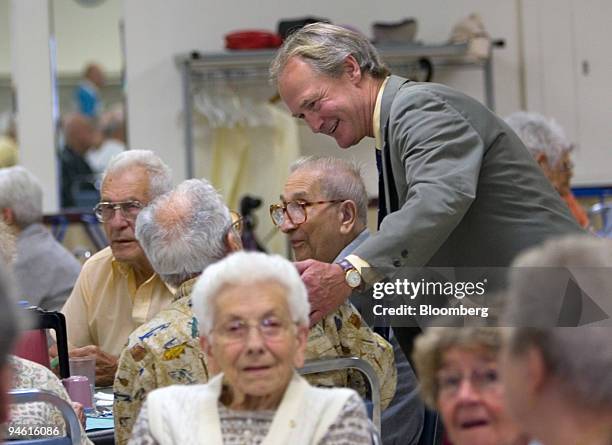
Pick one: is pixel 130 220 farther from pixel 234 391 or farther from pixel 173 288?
pixel 234 391

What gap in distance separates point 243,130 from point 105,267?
3.42 metres

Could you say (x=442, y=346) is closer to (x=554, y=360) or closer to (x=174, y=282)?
(x=554, y=360)

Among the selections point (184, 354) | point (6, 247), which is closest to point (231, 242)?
point (184, 354)

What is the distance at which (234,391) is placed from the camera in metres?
2.08

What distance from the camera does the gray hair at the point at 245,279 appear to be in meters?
2.07

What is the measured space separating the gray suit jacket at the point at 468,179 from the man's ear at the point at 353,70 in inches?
6.9

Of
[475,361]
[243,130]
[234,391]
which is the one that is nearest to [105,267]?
[234,391]

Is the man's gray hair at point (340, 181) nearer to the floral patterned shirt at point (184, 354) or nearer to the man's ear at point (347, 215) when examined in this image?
the man's ear at point (347, 215)

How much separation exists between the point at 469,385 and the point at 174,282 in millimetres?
1429

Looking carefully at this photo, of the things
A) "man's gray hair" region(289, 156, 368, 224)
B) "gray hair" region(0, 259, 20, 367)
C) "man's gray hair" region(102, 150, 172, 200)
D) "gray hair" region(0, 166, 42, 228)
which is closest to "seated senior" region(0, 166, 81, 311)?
"gray hair" region(0, 166, 42, 228)

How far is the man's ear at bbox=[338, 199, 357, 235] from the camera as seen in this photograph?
11.1ft

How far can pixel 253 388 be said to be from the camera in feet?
6.76

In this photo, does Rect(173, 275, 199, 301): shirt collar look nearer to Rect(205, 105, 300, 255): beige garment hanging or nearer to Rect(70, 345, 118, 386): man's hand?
Rect(70, 345, 118, 386): man's hand

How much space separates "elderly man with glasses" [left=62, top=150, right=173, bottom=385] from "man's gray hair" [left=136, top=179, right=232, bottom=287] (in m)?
0.75
